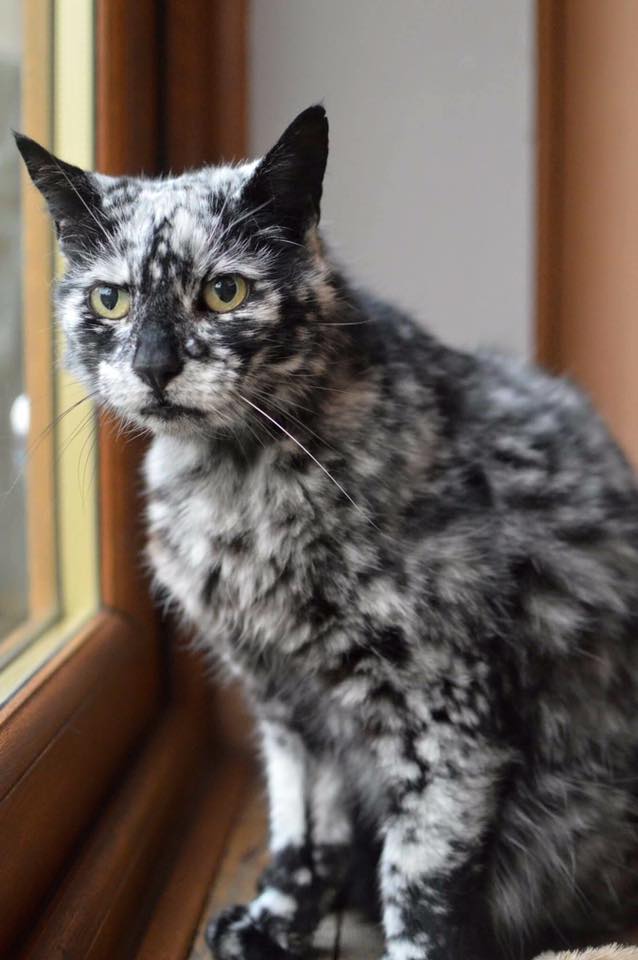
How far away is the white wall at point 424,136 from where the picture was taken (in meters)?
1.49

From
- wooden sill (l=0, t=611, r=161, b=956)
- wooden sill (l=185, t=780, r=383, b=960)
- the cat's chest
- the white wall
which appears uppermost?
the white wall

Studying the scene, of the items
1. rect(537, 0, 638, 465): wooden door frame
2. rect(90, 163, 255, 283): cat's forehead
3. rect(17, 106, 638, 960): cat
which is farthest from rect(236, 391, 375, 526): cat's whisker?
rect(537, 0, 638, 465): wooden door frame

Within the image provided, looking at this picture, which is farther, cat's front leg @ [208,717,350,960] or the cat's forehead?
cat's front leg @ [208,717,350,960]

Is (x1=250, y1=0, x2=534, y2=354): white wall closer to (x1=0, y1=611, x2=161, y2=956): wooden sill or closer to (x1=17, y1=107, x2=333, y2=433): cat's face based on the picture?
(x1=17, y1=107, x2=333, y2=433): cat's face

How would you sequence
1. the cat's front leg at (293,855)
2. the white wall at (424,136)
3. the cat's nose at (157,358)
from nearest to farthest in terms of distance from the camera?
the cat's nose at (157,358), the cat's front leg at (293,855), the white wall at (424,136)

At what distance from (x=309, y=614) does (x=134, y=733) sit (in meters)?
0.52

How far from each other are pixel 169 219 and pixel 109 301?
10cm

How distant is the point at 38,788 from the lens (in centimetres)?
101

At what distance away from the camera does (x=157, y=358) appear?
2.95ft

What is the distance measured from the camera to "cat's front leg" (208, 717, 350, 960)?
1.12 m

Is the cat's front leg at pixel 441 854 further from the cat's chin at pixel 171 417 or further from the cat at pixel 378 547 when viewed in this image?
the cat's chin at pixel 171 417

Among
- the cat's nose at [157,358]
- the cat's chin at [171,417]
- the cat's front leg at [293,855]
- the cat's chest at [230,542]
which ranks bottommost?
the cat's front leg at [293,855]

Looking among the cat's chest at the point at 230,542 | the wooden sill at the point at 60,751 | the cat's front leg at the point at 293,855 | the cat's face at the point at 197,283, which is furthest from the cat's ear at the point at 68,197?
the cat's front leg at the point at 293,855

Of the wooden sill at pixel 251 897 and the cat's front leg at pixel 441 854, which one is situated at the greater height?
the cat's front leg at pixel 441 854
